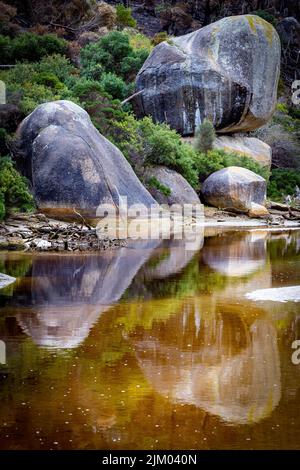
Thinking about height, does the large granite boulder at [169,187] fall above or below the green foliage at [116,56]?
below

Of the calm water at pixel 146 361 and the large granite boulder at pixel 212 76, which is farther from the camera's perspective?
the large granite boulder at pixel 212 76

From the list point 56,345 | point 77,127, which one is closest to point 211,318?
point 56,345

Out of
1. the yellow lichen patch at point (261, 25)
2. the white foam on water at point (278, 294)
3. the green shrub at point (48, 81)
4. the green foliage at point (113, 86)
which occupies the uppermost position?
the yellow lichen patch at point (261, 25)

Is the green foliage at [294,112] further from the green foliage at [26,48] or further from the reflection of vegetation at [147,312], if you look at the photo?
the reflection of vegetation at [147,312]

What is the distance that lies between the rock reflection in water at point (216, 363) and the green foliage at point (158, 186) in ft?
66.3

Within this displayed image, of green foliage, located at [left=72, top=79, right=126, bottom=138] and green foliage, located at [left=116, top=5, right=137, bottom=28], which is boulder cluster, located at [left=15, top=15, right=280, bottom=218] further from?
green foliage, located at [left=116, top=5, right=137, bottom=28]

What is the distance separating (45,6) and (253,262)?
3835 centimetres

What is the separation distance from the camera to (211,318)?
33.4 ft

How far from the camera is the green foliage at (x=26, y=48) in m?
39.2

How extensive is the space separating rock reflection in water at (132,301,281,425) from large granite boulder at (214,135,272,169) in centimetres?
2996

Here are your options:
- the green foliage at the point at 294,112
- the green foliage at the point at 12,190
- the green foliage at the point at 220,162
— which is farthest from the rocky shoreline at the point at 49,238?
the green foliage at the point at 294,112

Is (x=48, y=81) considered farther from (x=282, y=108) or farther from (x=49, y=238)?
(x=282, y=108)

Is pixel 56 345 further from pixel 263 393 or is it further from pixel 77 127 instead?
pixel 77 127

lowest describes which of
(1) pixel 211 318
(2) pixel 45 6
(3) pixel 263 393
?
(1) pixel 211 318
